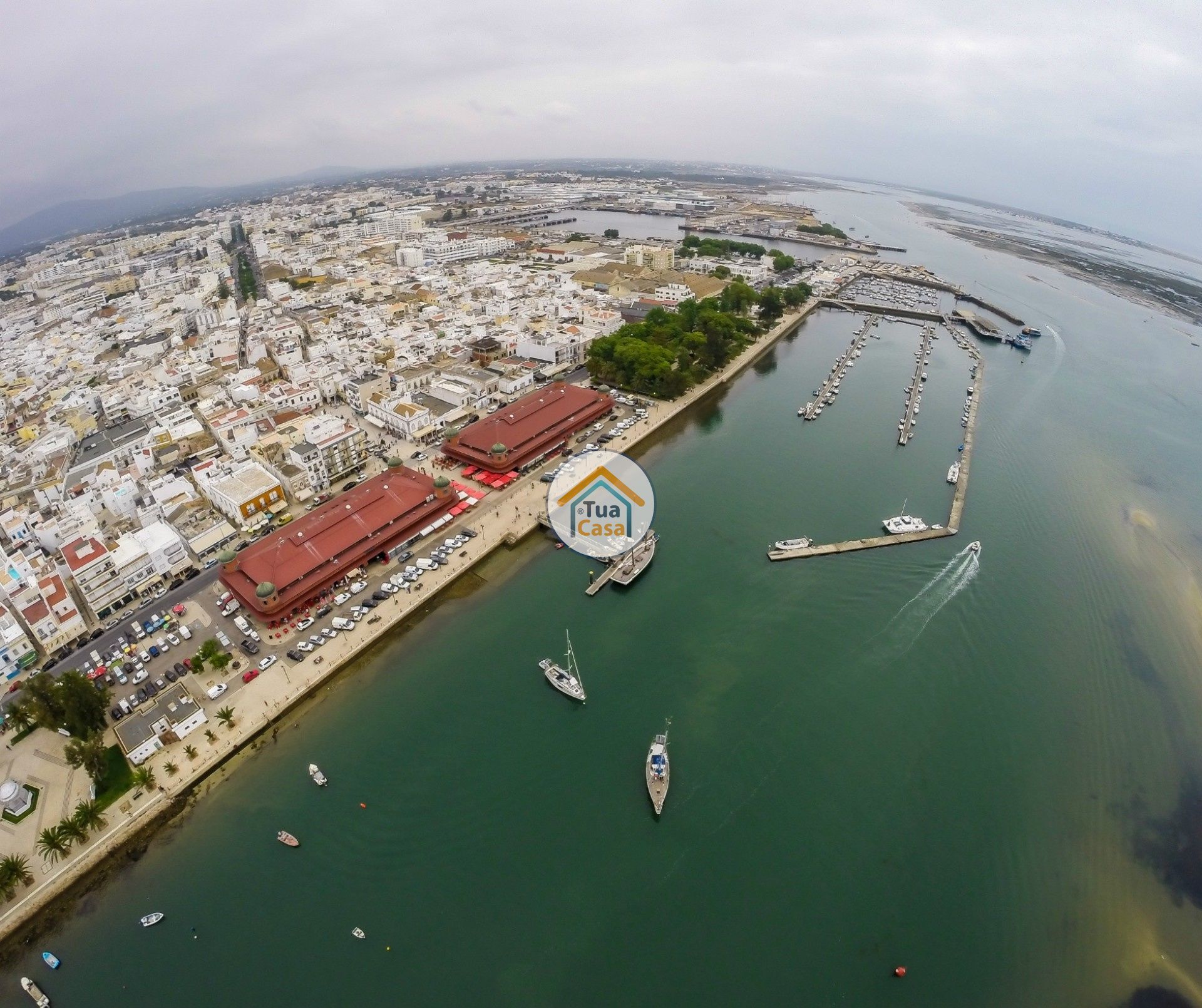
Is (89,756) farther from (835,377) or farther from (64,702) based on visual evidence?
(835,377)

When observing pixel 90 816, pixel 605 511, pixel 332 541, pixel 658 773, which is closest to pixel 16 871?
pixel 90 816

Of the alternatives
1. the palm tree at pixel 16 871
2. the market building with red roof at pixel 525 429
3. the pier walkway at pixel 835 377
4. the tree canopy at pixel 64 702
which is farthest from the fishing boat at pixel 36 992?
the pier walkway at pixel 835 377

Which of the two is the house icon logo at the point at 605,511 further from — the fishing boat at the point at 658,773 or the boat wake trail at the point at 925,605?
the boat wake trail at the point at 925,605

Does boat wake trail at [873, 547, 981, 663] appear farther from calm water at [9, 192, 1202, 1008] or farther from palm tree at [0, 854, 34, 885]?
palm tree at [0, 854, 34, 885]

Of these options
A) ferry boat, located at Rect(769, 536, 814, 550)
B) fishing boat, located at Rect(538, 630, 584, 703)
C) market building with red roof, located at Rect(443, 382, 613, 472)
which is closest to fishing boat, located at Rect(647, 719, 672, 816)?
fishing boat, located at Rect(538, 630, 584, 703)

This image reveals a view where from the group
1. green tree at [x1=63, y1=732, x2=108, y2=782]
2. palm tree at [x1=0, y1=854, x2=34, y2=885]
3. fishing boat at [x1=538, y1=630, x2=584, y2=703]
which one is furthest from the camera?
fishing boat at [x1=538, y1=630, x2=584, y2=703]

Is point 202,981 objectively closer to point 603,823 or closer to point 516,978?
point 516,978

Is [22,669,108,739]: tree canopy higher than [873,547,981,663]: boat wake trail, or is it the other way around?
[22,669,108,739]: tree canopy

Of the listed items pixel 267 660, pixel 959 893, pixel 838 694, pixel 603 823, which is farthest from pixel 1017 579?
pixel 267 660
